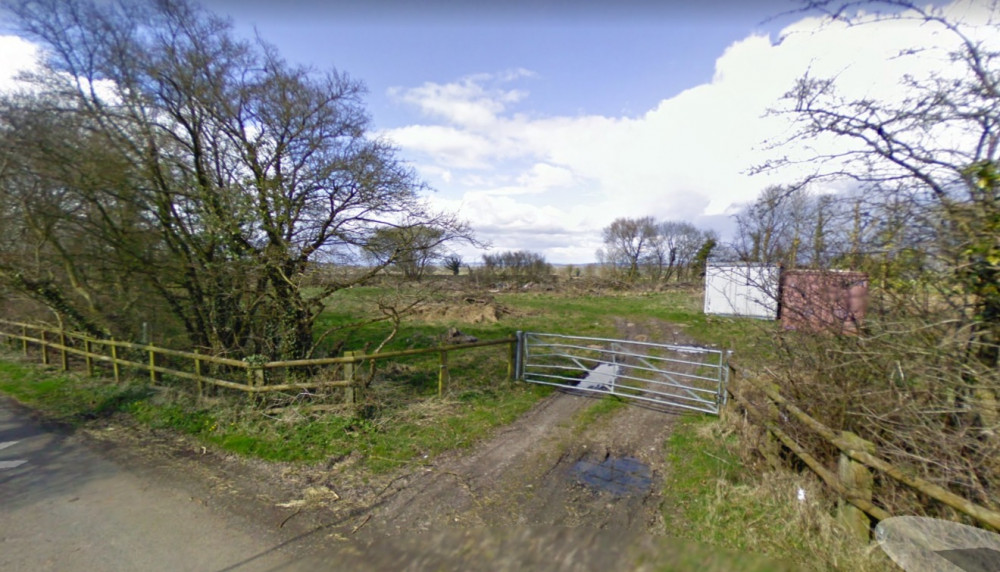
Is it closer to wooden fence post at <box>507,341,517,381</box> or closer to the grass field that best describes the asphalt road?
the grass field

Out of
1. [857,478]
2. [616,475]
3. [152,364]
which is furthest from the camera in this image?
[152,364]

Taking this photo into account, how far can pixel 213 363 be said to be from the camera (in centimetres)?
688

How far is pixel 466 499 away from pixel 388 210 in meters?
5.43

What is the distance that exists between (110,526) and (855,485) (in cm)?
621

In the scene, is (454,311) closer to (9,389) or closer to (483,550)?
(9,389)

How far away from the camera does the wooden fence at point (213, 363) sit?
19.1ft

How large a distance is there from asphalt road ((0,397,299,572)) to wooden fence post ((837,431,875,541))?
14.3 ft

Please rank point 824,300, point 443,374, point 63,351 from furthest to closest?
point 63,351, point 443,374, point 824,300

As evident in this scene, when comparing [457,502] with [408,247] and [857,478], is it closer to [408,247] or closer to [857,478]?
[857,478]

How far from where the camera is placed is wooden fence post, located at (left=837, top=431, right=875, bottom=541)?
3.01m

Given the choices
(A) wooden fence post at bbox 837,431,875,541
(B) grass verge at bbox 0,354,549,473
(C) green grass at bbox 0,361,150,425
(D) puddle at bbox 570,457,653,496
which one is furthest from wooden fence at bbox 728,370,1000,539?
(C) green grass at bbox 0,361,150,425

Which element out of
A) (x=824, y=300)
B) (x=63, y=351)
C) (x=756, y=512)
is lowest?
(x=756, y=512)

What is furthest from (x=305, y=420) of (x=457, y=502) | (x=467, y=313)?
(x=467, y=313)

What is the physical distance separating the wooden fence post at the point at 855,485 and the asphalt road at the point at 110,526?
4.36 metres
